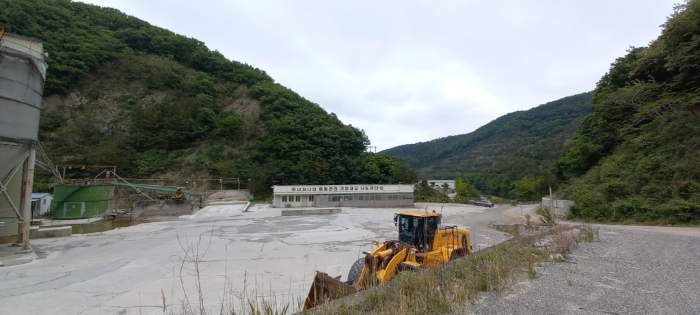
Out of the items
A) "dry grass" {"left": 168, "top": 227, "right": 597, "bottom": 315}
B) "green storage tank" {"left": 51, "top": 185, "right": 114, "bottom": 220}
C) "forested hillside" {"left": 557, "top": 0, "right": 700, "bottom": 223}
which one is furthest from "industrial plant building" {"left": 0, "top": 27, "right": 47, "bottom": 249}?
"forested hillside" {"left": 557, "top": 0, "right": 700, "bottom": 223}

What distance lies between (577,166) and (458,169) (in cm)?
9823

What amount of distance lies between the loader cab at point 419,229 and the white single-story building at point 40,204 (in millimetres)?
36349

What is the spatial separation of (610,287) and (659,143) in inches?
707

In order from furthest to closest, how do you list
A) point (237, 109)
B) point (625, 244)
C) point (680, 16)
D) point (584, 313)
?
1. point (237, 109)
2. point (680, 16)
3. point (625, 244)
4. point (584, 313)

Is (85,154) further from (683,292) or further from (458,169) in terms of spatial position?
(458,169)

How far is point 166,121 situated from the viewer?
52219 millimetres

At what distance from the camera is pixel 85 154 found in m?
44.1

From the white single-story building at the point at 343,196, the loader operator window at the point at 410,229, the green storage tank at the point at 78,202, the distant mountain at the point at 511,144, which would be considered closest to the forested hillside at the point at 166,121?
the white single-story building at the point at 343,196

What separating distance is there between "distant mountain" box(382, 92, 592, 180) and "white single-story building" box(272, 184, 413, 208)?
54.8 m

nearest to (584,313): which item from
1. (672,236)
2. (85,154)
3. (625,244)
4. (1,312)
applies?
(625,244)

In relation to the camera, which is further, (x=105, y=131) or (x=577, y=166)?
(x=105, y=131)

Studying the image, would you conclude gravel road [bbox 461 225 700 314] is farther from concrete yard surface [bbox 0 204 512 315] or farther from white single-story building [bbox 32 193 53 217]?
white single-story building [bbox 32 193 53 217]

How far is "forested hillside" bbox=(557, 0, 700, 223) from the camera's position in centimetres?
1468

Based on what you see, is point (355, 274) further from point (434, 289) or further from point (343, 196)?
point (343, 196)
